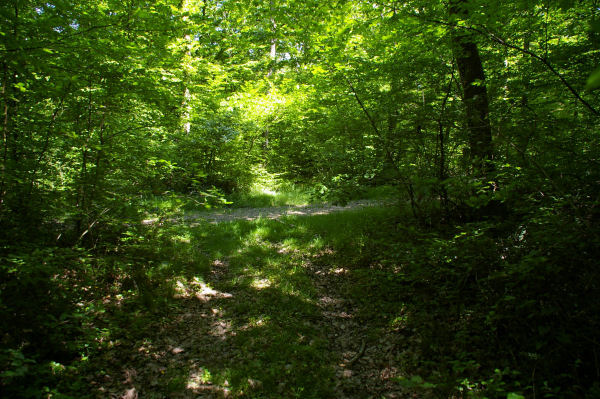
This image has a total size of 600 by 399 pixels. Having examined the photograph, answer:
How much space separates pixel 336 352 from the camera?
12.9ft

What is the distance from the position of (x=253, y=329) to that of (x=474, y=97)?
4537mm

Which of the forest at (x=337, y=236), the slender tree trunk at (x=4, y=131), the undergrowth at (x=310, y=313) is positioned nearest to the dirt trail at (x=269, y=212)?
the forest at (x=337, y=236)

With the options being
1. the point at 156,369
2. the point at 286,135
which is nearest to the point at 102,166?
the point at 156,369

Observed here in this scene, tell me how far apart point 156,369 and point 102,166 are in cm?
291

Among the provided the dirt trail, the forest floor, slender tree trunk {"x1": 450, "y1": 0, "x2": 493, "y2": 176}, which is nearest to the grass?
the forest floor

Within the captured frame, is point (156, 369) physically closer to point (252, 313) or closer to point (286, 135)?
point (252, 313)

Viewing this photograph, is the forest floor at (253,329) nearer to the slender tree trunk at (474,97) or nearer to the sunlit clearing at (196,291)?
the sunlit clearing at (196,291)

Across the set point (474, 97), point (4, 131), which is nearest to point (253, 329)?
point (4, 131)

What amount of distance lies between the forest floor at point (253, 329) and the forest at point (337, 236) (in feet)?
0.09

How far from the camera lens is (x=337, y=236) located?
279 inches

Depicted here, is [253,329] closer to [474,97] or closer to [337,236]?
[337,236]

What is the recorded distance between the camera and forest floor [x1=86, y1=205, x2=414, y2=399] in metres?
3.40

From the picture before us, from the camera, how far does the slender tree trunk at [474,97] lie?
4118 mm

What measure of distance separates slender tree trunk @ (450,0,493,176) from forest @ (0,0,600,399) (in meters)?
0.04
